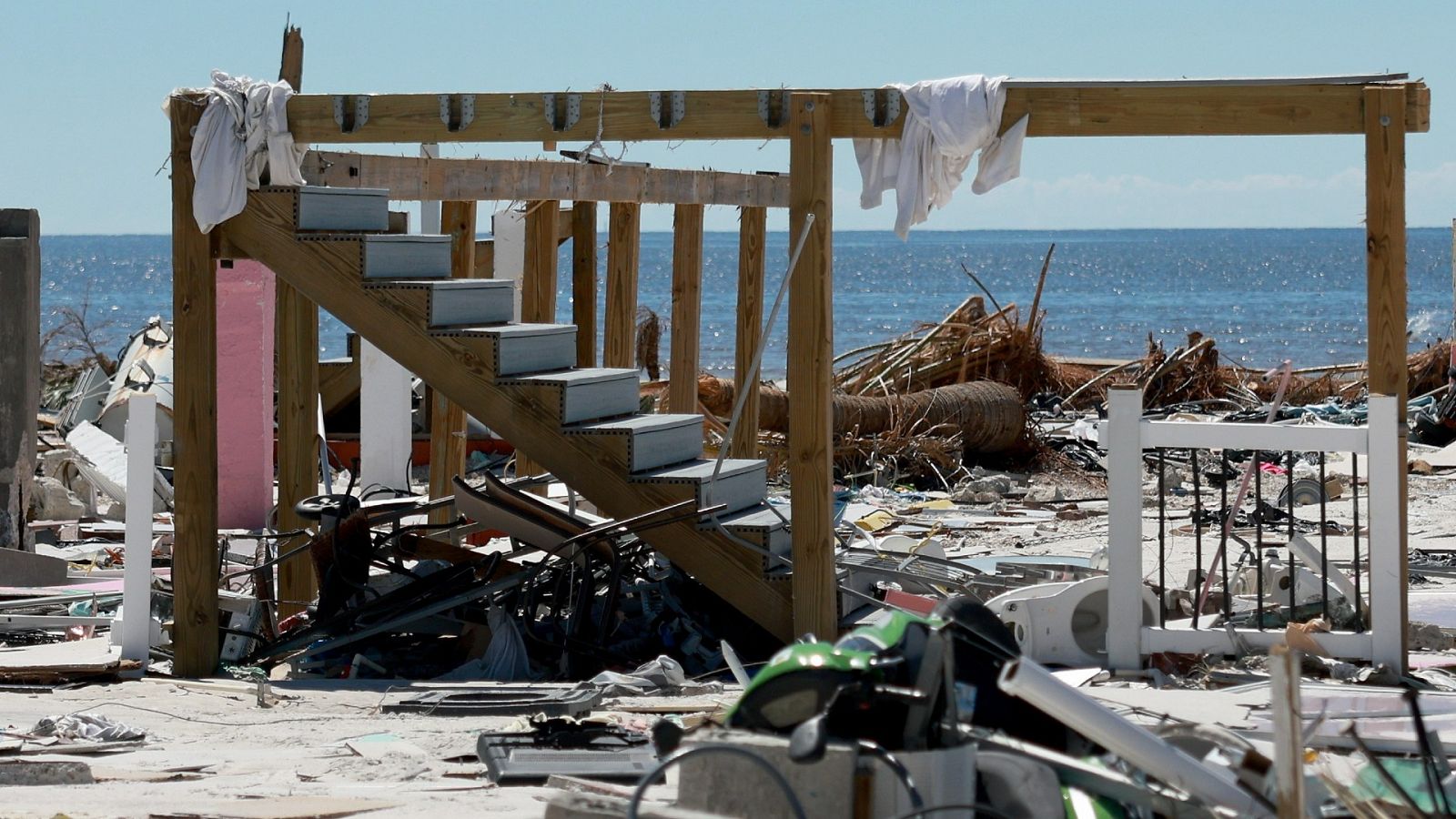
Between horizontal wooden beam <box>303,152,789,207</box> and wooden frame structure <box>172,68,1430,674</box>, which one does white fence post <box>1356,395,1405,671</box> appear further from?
horizontal wooden beam <box>303,152,789,207</box>

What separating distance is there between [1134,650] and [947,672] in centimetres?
287

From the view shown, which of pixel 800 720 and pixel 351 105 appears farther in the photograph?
pixel 351 105

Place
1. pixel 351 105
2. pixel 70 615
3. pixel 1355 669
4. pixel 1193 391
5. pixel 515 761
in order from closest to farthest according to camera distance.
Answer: pixel 515 761
pixel 1355 669
pixel 351 105
pixel 70 615
pixel 1193 391

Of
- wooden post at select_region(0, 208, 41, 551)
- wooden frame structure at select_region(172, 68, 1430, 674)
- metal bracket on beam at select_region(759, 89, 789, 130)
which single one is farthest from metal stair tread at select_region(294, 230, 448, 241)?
wooden post at select_region(0, 208, 41, 551)

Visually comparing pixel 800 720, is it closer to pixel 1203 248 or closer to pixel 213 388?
pixel 213 388

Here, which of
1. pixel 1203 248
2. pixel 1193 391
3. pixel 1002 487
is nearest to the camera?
pixel 1002 487

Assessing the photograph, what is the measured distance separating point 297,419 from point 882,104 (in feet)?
14.8

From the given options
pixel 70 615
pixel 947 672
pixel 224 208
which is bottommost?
pixel 70 615

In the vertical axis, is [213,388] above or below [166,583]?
above

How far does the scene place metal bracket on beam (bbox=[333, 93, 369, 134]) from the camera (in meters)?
8.47

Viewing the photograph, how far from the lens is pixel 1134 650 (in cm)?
716

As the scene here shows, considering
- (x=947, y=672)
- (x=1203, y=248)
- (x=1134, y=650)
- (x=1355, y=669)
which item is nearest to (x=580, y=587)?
(x=1134, y=650)

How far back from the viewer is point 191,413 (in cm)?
866

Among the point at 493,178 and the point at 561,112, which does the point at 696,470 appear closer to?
the point at 561,112
